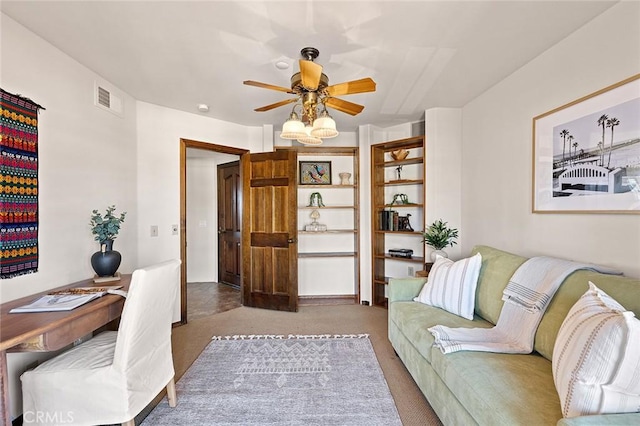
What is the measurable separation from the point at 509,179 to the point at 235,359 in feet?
9.39

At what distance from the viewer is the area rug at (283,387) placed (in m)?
1.81

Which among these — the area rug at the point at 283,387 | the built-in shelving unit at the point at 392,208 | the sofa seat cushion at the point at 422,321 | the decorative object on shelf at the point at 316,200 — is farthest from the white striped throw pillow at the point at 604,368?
the decorative object on shelf at the point at 316,200

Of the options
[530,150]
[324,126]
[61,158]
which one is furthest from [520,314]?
[61,158]

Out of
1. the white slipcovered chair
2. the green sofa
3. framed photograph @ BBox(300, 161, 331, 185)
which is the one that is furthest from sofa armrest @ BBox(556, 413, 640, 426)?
framed photograph @ BBox(300, 161, 331, 185)

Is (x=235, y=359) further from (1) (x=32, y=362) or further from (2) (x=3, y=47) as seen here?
(2) (x=3, y=47)

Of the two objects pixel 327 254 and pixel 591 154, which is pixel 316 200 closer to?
pixel 327 254

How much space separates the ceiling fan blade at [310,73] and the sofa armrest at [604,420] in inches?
73.7

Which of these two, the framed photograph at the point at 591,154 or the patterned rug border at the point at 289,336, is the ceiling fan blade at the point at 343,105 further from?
the patterned rug border at the point at 289,336

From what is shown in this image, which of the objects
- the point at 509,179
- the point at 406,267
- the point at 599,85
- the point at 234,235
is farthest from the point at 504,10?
the point at 234,235

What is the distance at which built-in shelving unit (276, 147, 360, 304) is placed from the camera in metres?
4.23

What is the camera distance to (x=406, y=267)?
13.0 feet

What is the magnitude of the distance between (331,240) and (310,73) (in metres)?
2.86

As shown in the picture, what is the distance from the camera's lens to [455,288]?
7.39 ft
